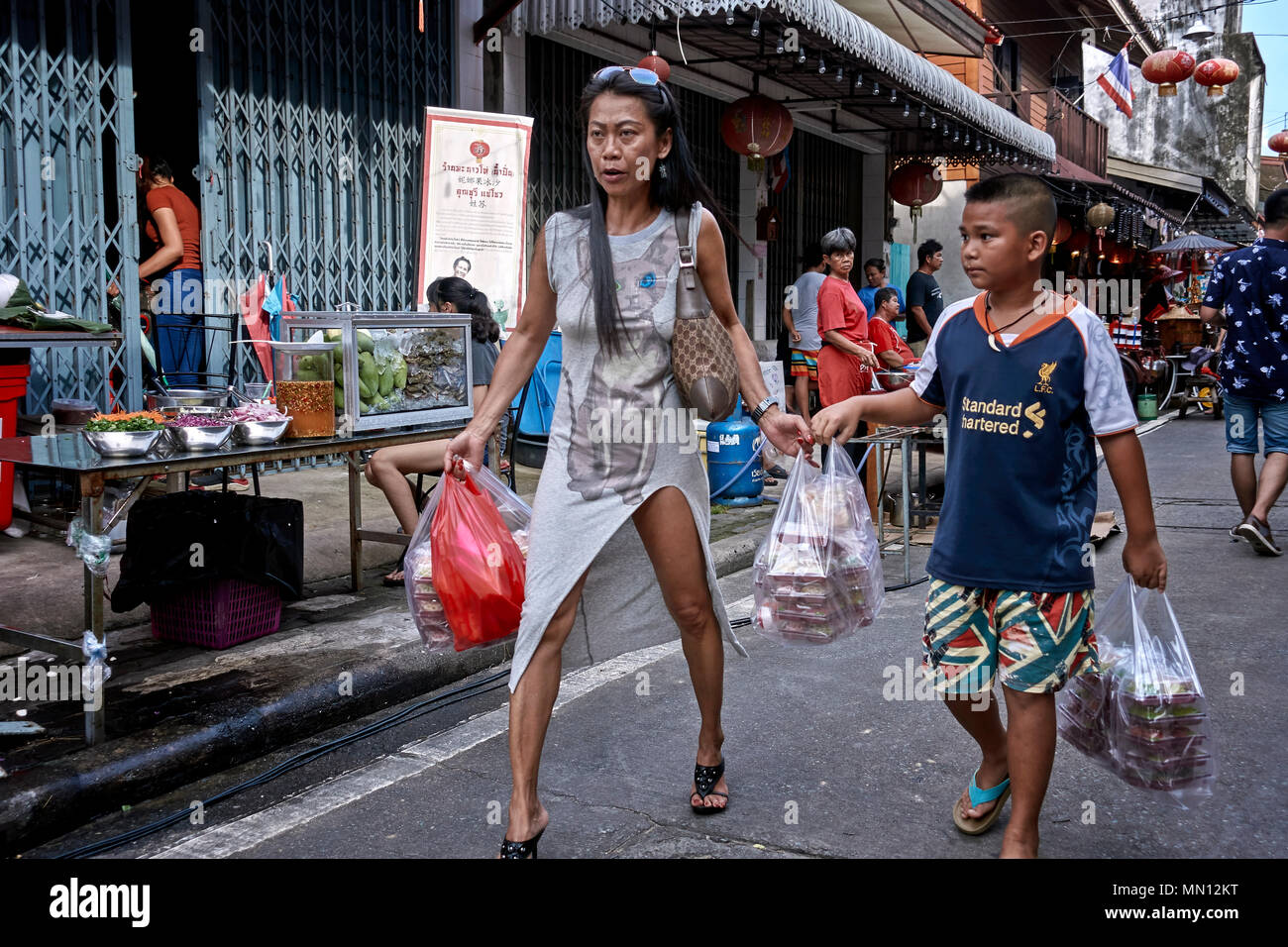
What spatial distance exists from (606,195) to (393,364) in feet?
7.66

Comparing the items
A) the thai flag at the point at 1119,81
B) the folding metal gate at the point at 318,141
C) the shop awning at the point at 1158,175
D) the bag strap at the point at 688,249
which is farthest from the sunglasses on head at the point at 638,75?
the shop awning at the point at 1158,175

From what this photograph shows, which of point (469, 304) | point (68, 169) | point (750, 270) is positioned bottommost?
point (469, 304)

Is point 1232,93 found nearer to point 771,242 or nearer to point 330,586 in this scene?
point 771,242

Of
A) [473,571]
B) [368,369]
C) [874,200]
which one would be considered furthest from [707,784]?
[874,200]

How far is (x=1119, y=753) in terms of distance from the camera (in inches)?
114

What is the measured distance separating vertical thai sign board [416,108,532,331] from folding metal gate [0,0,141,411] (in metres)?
2.11

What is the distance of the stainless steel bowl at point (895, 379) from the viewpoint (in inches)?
285

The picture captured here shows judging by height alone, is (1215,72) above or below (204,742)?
above

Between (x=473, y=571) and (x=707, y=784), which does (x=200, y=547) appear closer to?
(x=473, y=571)

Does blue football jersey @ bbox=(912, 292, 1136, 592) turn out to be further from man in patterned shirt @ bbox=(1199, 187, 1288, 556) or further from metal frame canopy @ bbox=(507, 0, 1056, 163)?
metal frame canopy @ bbox=(507, 0, 1056, 163)

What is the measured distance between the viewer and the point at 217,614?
15.4ft

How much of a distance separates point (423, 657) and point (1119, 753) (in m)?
2.73
